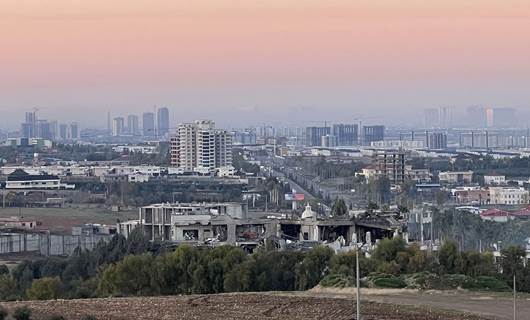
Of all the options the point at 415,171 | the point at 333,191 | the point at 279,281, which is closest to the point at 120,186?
the point at 333,191

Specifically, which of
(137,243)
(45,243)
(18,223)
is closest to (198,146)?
(18,223)

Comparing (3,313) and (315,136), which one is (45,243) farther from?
(315,136)

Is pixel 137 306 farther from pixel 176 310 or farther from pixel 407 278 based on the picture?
pixel 407 278

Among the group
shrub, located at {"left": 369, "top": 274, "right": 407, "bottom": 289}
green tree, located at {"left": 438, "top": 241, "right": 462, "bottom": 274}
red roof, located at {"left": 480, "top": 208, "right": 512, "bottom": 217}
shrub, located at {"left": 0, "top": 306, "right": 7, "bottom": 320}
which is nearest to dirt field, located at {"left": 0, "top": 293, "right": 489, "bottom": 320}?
shrub, located at {"left": 0, "top": 306, "right": 7, "bottom": 320}

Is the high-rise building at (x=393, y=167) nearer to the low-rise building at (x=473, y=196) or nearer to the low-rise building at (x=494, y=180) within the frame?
the low-rise building at (x=494, y=180)

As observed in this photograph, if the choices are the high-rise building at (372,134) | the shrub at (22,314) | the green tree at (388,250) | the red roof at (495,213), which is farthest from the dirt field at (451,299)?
the high-rise building at (372,134)

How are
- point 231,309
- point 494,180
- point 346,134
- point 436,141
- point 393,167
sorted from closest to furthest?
point 231,309, point 393,167, point 494,180, point 436,141, point 346,134

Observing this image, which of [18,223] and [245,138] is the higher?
[245,138]
